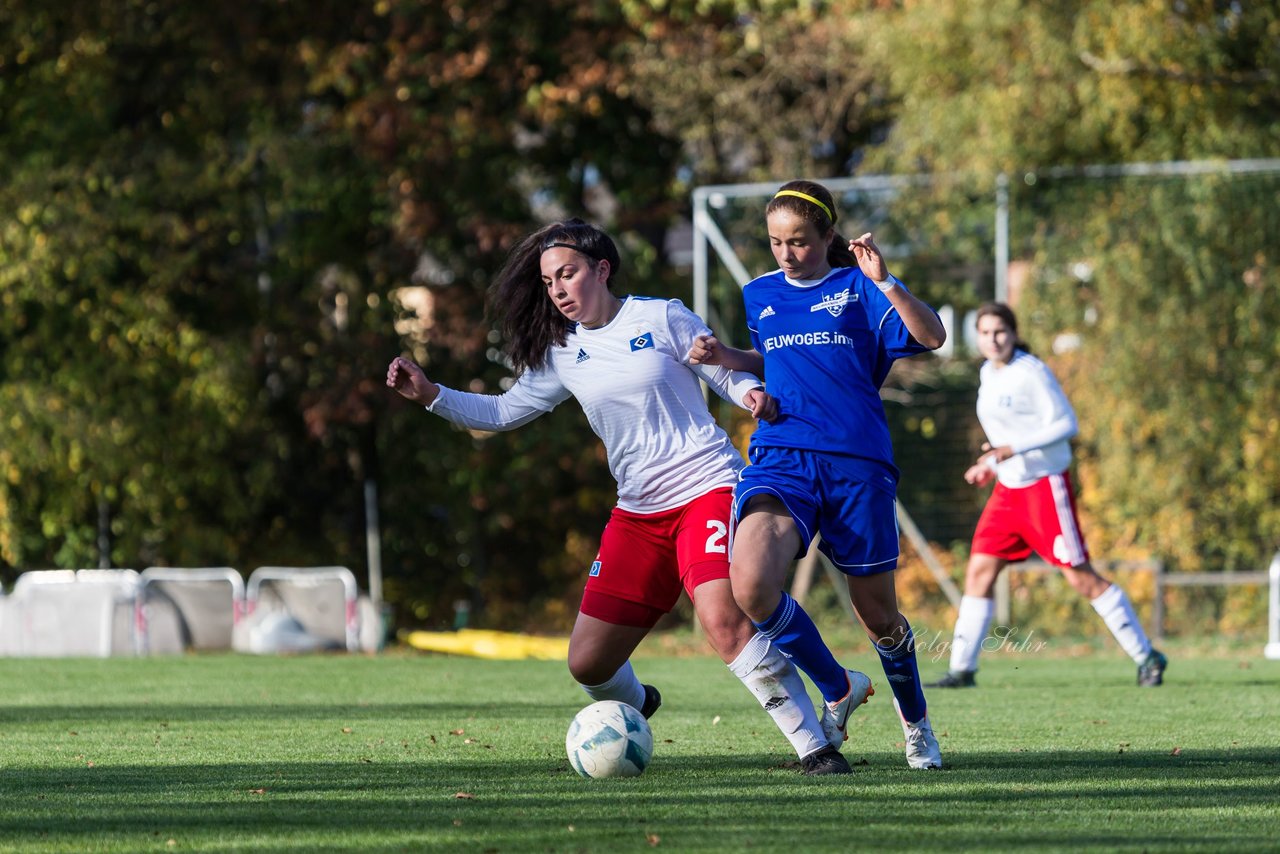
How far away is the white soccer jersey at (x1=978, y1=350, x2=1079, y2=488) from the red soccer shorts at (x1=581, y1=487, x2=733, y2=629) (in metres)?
4.31

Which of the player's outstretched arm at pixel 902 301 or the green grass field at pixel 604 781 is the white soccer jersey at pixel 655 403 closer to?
the player's outstretched arm at pixel 902 301

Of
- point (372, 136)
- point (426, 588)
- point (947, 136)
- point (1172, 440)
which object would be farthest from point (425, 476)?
point (1172, 440)

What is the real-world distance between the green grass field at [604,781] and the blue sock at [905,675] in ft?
0.80

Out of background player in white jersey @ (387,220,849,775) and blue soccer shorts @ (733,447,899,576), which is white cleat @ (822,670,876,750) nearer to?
background player in white jersey @ (387,220,849,775)

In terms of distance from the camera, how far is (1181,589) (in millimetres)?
15852

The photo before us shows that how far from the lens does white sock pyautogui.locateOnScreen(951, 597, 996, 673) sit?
10.5 meters

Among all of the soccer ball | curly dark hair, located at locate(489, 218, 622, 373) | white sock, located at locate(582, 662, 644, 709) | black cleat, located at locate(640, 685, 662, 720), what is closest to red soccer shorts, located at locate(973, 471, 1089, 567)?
black cleat, located at locate(640, 685, 662, 720)

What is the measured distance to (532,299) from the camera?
262 inches

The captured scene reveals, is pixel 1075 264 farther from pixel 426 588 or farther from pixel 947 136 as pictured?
pixel 426 588

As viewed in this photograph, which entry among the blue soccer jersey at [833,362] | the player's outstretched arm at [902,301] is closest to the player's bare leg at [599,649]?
the blue soccer jersey at [833,362]

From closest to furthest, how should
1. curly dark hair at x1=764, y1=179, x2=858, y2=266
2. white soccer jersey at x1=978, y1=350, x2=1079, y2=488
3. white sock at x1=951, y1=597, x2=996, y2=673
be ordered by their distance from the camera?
curly dark hair at x1=764, y1=179, x2=858, y2=266 < white soccer jersey at x1=978, y1=350, x2=1079, y2=488 < white sock at x1=951, y1=597, x2=996, y2=673

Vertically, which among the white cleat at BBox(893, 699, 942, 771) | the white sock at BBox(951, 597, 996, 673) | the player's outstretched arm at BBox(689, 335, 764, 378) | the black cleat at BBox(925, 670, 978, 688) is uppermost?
the player's outstretched arm at BBox(689, 335, 764, 378)

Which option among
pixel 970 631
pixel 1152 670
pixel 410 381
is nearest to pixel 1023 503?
pixel 970 631

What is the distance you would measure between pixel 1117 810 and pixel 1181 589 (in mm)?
11276
